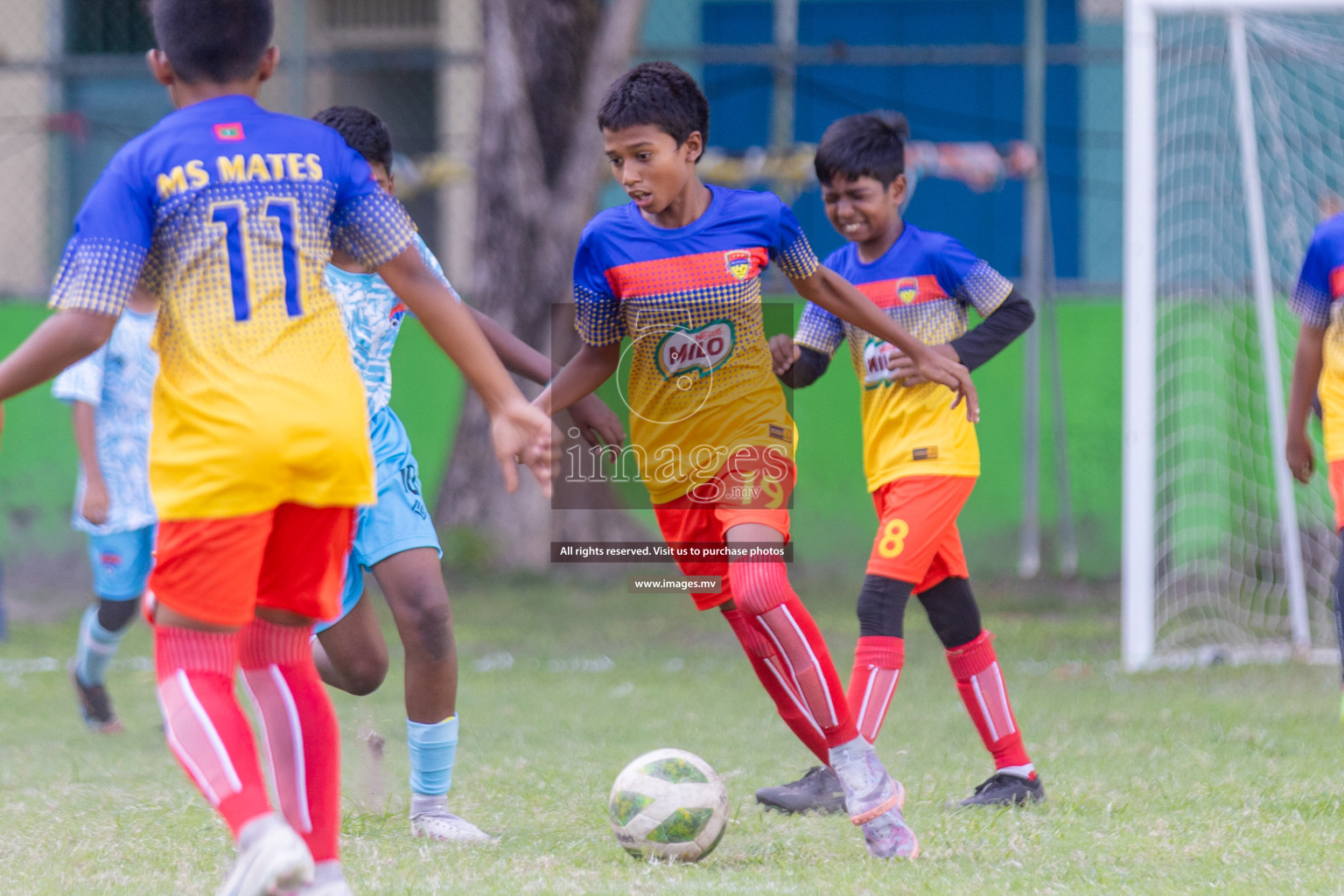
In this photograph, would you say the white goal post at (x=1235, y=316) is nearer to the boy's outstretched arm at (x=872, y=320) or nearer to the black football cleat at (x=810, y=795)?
the black football cleat at (x=810, y=795)

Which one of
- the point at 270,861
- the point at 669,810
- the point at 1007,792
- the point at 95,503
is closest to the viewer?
the point at 270,861

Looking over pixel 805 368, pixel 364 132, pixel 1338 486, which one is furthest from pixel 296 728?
pixel 1338 486

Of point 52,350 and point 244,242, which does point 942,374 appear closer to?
point 244,242

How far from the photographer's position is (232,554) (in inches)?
105

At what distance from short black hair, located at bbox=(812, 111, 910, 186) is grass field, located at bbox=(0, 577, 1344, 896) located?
1.81 meters

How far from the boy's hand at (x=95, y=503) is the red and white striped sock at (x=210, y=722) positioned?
352cm

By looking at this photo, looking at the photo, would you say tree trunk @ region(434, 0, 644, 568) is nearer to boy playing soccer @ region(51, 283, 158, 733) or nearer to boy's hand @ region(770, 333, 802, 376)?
boy playing soccer @ region(51, 283, 158, 733)

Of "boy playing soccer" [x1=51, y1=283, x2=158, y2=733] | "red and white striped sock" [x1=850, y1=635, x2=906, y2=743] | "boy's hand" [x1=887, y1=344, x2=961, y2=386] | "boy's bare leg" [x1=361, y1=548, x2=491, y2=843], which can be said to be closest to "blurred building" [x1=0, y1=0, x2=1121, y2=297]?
"boy playing soccer" [x1=51, y1=283, x2=158, y2=733]

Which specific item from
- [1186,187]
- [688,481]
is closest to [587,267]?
[688,481]

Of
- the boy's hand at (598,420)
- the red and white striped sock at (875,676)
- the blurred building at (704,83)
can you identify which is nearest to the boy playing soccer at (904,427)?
the red and white striped sock at (875,676)

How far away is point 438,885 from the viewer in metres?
3.33

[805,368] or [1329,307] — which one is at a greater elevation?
[1329,307]

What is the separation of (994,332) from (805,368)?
0.55 metres

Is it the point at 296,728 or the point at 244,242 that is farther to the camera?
the point at 296,728
